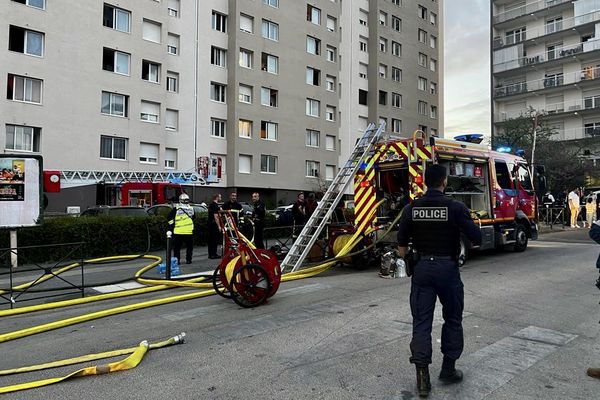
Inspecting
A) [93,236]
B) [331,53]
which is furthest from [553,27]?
[93,236]

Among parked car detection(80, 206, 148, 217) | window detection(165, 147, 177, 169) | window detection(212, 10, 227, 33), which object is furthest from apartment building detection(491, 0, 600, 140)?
parked car detection(80, 206, 148, 217)

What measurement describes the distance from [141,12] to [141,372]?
29782mm

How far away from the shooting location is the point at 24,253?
37.9 ft

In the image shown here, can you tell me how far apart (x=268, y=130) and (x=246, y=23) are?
8.09 metres

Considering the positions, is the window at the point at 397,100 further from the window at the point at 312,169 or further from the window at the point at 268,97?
the window at the point at 268,97

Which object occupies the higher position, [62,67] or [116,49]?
[116,49]

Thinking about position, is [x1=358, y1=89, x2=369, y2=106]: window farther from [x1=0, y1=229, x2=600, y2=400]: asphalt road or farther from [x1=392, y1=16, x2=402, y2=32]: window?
[x1=0, y1=229, x2=600, y2=400]: asphalt road

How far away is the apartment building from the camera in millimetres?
41500

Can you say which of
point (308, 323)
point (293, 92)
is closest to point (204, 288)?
point (308, 323)

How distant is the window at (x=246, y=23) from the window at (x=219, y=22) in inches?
49.4

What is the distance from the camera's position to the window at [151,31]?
29.9m

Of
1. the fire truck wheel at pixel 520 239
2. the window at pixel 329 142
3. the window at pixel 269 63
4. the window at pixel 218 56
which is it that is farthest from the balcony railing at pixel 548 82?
the fire truck wheel at pixel 520 239

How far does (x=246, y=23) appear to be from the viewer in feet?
114

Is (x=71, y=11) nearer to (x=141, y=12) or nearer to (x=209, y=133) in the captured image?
(x=141, y=12)
